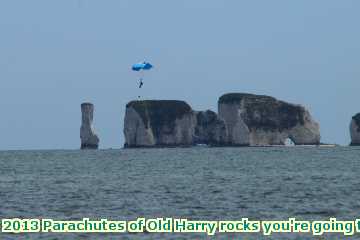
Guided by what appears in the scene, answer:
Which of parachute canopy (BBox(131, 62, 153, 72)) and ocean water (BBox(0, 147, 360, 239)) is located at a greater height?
parachute canopy (BBox(131, 62, 153, 72))

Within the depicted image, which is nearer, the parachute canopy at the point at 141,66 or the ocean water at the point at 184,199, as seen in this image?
the ocean water at the point at 184,199

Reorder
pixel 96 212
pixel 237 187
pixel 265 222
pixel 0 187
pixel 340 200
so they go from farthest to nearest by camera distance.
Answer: pixel 0 187 < pixel 237 187 < pixel 340 200 < pixel 96 212 < pixel 265 222

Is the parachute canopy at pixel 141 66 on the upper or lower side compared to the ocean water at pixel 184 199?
upper

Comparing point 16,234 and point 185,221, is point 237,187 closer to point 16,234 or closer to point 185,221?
point 185,221

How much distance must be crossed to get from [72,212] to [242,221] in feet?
34.0

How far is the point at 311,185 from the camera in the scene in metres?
76.8

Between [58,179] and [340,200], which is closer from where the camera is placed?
[340,200]

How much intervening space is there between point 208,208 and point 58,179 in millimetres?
37659

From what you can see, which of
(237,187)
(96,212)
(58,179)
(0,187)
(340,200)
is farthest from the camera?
(58,179)

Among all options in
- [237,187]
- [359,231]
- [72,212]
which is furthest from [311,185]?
[359,231]

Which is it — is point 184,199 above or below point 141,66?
below

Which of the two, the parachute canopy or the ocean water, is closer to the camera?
the ocean water

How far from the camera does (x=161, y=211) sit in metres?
54.7

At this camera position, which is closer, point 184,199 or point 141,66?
point 184,199
